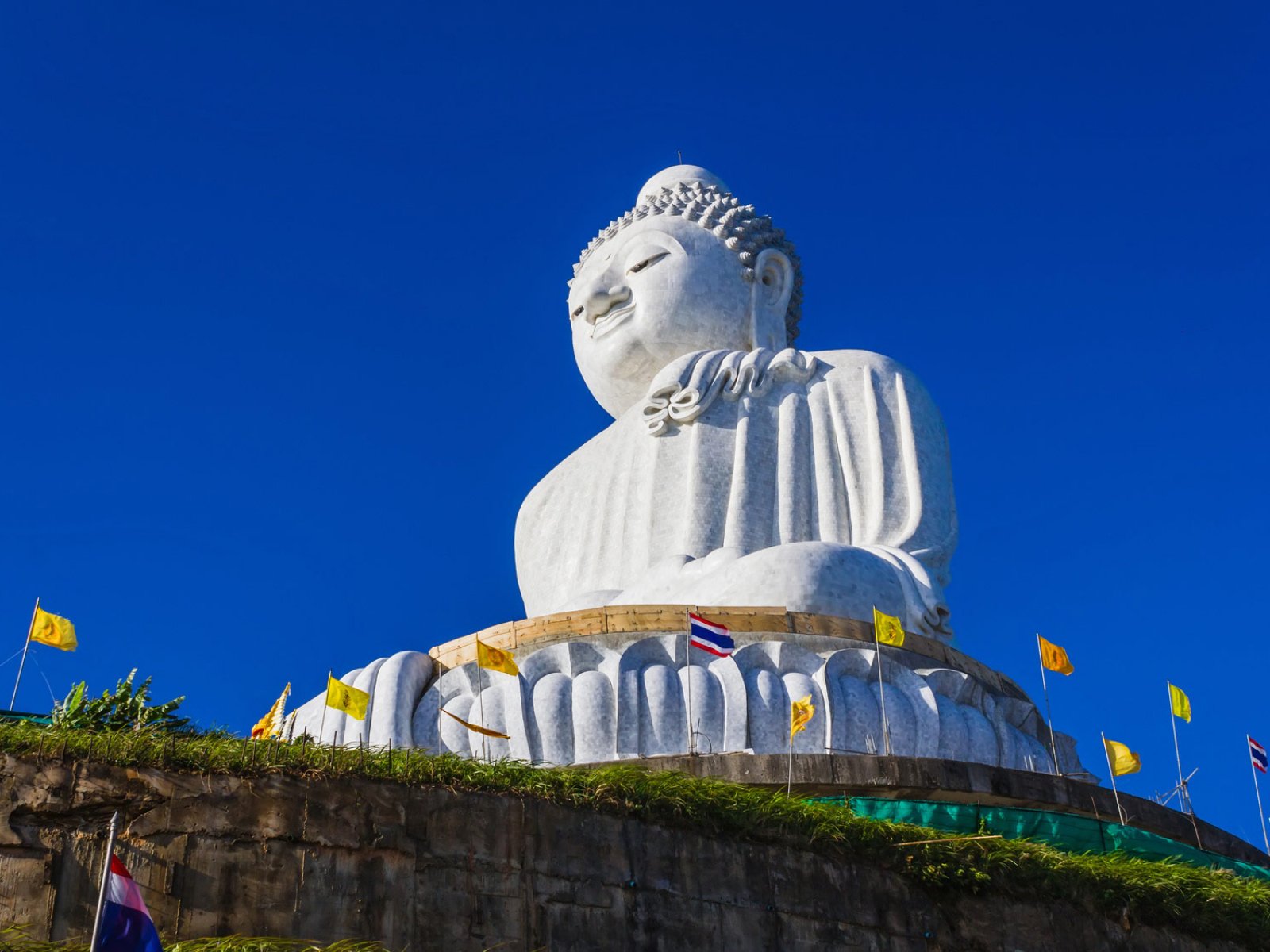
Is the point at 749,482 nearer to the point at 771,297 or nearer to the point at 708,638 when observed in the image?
the point at 771,297

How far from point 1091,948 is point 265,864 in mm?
4104

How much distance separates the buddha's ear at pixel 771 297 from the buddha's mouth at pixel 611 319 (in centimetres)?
131

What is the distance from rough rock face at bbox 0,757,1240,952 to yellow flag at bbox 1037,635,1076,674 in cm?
465

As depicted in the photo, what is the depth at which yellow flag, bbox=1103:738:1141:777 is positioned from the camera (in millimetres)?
11891

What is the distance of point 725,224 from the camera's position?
1833cm

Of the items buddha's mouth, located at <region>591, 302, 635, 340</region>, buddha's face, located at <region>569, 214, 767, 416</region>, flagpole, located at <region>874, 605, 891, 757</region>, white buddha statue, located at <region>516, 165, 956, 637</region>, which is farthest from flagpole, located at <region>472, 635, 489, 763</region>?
buddha's mouth, located at <region>591, 302, 635, 340</region>

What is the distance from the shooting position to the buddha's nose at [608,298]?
17.8 m

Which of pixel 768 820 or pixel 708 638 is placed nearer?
pixel 768 820

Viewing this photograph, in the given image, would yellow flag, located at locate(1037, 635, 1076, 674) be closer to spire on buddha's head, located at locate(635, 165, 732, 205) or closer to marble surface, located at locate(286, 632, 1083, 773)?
marble surface, located at locate(286, 632, 1083, 773)

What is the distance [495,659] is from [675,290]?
22.9ft

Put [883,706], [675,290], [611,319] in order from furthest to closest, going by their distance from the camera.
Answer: [611,319] < [675,290] < [883,706]

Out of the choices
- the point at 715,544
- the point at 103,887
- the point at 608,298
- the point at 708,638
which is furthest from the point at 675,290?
the point at 103,887

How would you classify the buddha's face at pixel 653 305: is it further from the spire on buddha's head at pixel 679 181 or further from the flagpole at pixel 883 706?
the flagpole at pixel 883 706

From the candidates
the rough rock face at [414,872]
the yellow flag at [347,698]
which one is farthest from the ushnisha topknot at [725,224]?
the rough rock face at [414,872]
